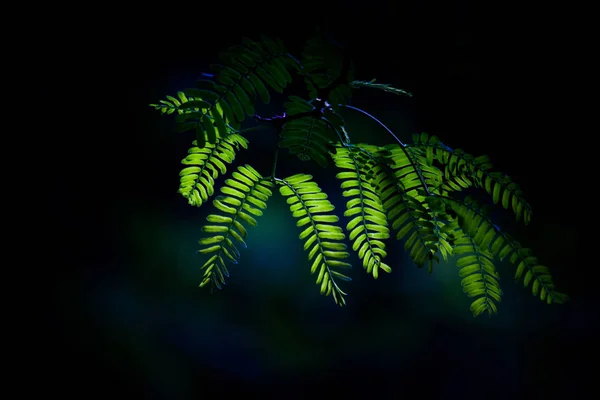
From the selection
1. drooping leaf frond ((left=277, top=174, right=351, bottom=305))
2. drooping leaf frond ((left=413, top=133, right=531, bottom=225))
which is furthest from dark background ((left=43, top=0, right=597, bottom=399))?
drooping leaf frond ((left=277, top=174, right=351, bottom=305))

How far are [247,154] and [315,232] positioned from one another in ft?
5.21

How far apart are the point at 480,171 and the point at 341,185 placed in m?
0.27

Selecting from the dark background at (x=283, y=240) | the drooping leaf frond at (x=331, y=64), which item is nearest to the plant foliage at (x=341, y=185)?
the drooping leaf frond at (x=331, y=64)

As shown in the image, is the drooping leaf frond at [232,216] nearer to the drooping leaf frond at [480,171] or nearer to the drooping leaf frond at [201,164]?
the drooping leaf frond at [201,164]

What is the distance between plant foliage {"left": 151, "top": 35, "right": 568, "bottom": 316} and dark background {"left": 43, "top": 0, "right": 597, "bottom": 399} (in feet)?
3.58

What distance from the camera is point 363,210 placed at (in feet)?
2.48

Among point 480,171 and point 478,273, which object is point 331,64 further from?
point 478,273

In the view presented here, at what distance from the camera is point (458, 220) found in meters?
0.67

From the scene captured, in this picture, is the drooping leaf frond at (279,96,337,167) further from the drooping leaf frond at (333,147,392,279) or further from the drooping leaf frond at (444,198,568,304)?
the drooping leaf frond at (444,198,568,304)

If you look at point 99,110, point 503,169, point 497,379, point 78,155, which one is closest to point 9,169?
point 78,155

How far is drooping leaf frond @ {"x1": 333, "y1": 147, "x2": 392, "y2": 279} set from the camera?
2.46ft

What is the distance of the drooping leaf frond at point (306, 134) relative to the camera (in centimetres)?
73

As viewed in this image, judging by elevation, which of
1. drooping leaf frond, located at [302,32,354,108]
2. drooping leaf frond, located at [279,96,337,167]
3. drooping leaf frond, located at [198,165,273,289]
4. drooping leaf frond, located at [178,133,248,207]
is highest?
drooping leaf frond, located at [302,32,354,108]

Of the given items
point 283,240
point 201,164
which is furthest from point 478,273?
point 283,240
